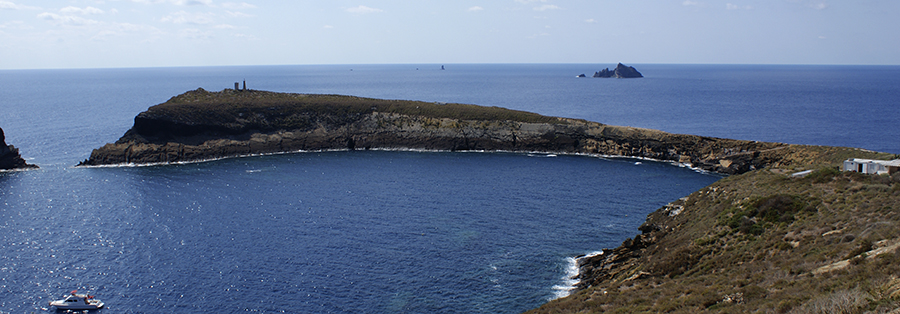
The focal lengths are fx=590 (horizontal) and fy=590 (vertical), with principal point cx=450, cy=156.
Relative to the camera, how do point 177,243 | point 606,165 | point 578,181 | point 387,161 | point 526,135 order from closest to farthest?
point 177,243 < point 578,181 < point 606,165 < point 387,161 < point 526,135

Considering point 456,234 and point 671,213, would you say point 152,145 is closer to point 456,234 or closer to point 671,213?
point 456,234

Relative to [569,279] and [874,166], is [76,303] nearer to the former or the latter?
[569,279]

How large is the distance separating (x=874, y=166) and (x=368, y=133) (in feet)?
283

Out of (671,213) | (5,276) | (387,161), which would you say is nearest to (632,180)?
(671,213)

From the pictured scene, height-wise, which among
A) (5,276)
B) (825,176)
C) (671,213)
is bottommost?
(5,276)

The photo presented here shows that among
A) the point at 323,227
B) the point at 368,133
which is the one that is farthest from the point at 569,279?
the point at 368,133

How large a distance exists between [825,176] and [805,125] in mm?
97159

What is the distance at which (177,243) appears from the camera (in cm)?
5178

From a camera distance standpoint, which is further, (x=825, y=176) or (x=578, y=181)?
(x=578, y=181)

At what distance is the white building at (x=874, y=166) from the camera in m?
46.0

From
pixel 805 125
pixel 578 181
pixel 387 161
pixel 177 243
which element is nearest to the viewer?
pixel 177 243

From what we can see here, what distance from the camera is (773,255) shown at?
34250mm

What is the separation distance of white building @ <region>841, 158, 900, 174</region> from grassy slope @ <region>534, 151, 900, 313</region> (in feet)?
9.98

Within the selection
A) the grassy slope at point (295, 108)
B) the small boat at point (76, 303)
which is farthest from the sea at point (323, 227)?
the grassy slope at point (295, 108)
